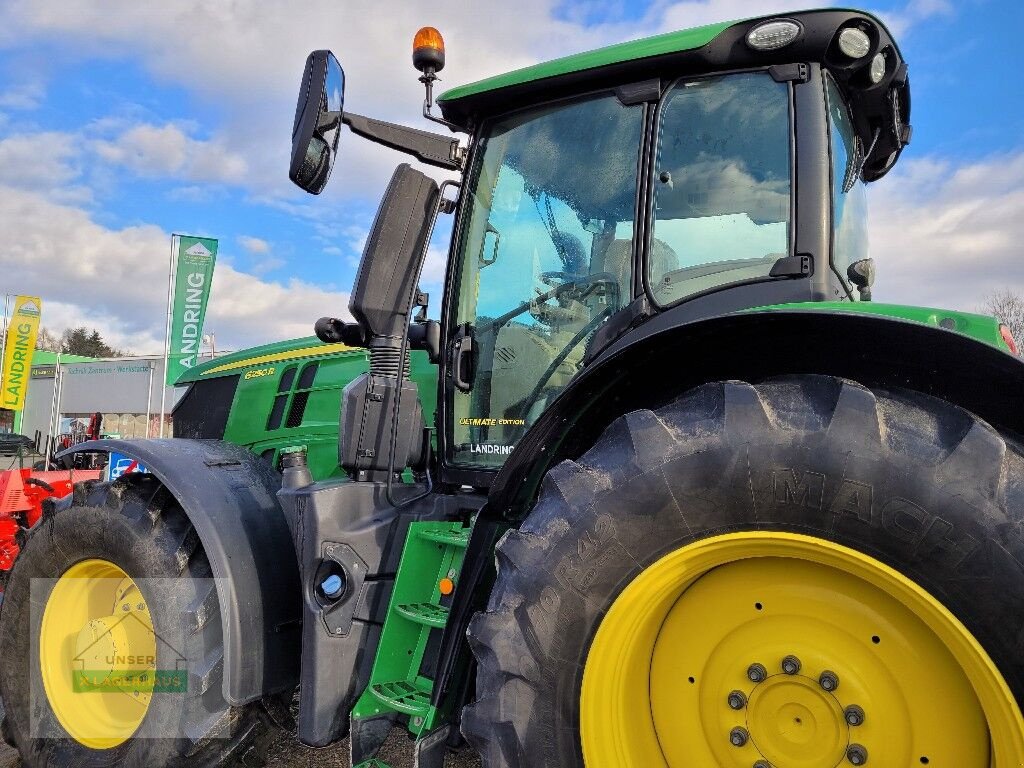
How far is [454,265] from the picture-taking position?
9.47 feet

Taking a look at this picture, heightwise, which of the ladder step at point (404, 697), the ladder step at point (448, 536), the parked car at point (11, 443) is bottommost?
the parked car at point (11, 443)

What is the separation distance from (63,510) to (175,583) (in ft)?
2.70

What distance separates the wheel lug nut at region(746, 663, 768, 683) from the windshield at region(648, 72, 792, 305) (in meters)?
1.13

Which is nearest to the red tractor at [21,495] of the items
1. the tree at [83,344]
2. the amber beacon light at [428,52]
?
the amber beacon light at [428,52]

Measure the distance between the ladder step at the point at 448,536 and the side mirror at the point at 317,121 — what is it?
126 cm

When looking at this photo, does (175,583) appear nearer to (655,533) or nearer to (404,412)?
(404,412)

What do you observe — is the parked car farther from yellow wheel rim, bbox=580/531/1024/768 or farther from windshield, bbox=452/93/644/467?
yellow wheel rim, bbox=580/531/1024/768

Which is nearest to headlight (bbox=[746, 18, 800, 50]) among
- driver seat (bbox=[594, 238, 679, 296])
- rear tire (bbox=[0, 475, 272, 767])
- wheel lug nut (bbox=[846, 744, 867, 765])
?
driver seat (bbox=[594, 238, 679, 296])

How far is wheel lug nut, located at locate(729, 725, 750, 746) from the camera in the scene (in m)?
1.72

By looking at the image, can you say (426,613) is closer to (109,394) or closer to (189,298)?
(189,298)

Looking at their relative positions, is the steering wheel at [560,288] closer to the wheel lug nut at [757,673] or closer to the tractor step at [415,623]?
the tractor step at [415,623]

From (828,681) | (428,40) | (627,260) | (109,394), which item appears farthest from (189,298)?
(109,394)

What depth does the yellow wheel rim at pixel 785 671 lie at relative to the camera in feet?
5.04

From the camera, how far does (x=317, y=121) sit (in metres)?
2.43
